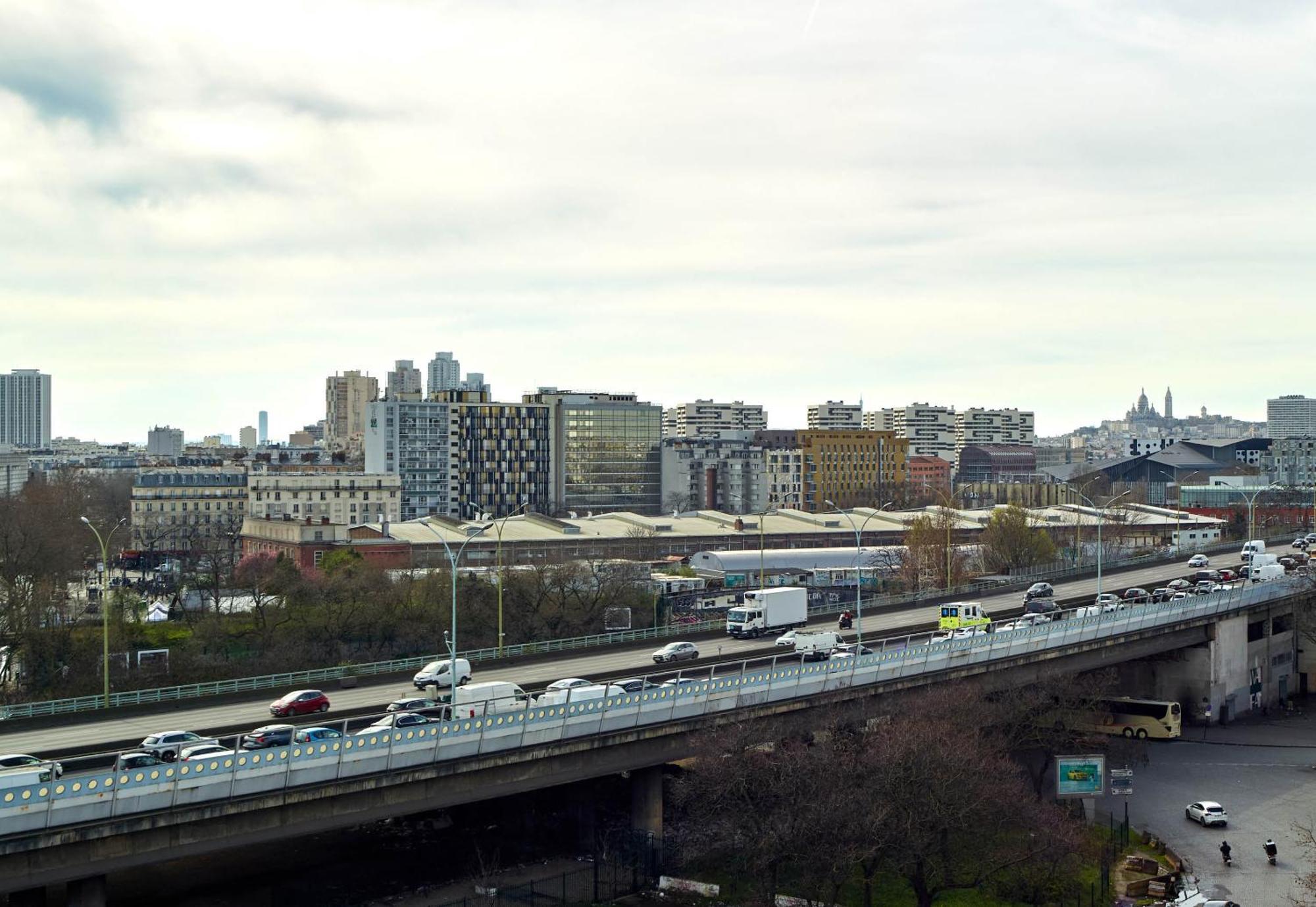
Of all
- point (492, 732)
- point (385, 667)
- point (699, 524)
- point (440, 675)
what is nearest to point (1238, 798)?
point (440, 675)

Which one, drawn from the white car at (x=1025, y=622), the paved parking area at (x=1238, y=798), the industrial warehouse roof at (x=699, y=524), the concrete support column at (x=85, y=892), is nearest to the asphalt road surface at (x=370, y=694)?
the white car at (x=1025, y=622)

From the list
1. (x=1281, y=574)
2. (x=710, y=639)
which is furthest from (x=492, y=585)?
(x=1281, y=574)

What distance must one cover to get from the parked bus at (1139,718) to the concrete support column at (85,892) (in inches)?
1759

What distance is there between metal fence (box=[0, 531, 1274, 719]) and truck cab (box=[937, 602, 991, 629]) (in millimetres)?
8422

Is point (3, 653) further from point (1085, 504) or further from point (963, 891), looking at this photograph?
point (1085, 504)

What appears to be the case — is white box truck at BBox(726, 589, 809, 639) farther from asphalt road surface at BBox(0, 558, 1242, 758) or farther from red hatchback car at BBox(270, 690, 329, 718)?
red hatchback car at BBox(270, 690, 329, 718)

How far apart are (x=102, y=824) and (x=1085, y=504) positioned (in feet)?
498

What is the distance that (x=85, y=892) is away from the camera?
2794 cm

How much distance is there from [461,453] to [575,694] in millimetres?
114337

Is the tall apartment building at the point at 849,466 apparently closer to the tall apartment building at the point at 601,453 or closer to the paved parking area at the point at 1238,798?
the tall apartment building at the point at 601,453

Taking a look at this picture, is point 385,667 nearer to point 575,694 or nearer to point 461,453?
point 575,694

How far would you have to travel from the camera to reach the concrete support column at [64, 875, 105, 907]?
91.4 feet

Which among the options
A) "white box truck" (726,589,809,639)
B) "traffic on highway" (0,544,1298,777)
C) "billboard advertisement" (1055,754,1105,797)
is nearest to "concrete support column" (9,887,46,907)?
"traffic on highway" (0,544,1298,777)

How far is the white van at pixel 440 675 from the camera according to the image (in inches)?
1743
